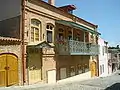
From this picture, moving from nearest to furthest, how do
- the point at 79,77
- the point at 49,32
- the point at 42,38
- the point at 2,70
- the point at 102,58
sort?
the point at 2,70
the point at 42,38
the point at 49,32
the point at 79,77
the point at 102,58

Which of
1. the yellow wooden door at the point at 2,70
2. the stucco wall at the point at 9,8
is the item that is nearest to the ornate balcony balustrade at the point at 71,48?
the stucco wall at the point at 9,8

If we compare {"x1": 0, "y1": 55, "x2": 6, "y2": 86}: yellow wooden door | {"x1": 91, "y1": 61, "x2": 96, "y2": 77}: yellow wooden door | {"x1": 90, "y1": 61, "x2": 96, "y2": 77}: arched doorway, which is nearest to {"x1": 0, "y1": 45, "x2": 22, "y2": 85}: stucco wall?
{"x1": 0, "y1": 55, "x2": 6, "y2": 86}: yellow wooden door

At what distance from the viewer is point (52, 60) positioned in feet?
62.8

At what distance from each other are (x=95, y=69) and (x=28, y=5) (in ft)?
55.3

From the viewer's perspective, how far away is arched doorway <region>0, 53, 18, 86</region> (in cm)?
1400

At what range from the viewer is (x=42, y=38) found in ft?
58.7

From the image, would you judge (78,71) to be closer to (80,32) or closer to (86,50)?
(86,50)

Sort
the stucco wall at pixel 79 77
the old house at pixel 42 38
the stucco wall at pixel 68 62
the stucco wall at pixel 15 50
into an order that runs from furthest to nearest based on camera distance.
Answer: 1. the stucco wall at pixel 79 77
2. the stucco wall at pixel 68 62
3. the old house at pixel 42 38
4. the stucco wall at pixel 15 50

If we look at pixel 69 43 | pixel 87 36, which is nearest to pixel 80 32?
pixel 87 36

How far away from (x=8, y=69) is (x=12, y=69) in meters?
0.36

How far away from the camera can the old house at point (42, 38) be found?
15.8 meters

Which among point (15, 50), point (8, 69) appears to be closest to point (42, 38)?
point (15, 50)

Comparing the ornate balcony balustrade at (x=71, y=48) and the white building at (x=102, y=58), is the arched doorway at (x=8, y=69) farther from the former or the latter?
the white building at (x=102, y=58)

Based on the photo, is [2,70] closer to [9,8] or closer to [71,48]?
[9,8]
